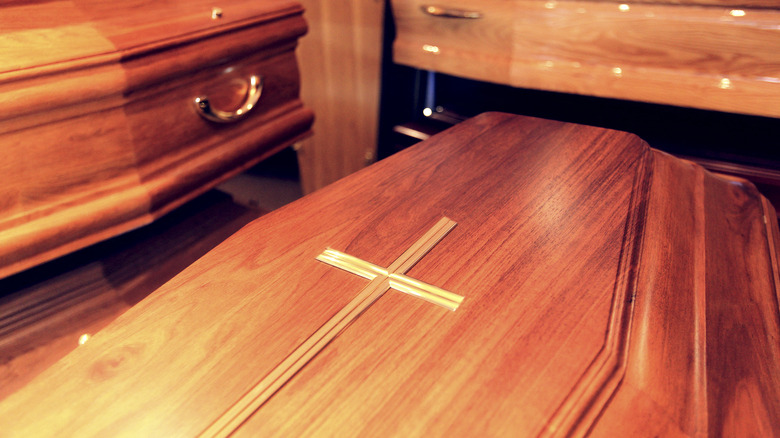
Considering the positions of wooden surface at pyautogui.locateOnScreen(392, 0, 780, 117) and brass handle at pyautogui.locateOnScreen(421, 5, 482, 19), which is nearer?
wooden surface at pyautogui.locateOnScreen(392, 0, 780, 117)

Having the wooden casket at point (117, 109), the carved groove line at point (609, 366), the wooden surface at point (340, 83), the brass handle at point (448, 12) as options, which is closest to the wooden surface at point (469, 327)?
the carved groove line at point (609, 366)

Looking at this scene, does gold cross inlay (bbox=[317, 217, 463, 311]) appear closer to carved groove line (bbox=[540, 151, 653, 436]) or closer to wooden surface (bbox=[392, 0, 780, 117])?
carved groove line (bbox=[540, 151, 653, 436])

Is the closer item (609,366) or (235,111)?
(609,366)

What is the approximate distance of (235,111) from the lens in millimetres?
875

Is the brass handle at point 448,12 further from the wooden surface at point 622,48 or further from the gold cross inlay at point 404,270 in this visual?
the gold cross inlay at point 404,270

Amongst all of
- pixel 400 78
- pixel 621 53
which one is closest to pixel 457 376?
pixel 621 53

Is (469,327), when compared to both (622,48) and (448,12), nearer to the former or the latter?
(622,48)

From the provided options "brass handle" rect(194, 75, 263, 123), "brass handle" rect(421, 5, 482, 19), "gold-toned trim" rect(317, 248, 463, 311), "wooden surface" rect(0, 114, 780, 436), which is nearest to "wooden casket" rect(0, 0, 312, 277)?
"brass handle" rect(194, 75, 263, 123)

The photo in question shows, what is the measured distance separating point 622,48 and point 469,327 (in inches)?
37.1

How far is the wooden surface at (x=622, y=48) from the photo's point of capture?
3.33 ft

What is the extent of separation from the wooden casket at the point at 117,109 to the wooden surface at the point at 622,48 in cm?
57

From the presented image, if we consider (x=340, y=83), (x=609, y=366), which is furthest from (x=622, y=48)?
(x=609, y=366)

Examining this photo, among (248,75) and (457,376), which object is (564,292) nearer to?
(457,376)

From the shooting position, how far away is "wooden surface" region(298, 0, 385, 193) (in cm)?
150
